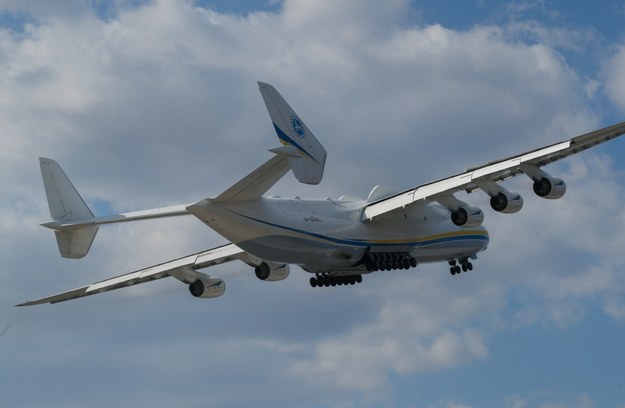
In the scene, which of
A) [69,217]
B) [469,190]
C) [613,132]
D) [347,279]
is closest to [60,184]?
[69,217]

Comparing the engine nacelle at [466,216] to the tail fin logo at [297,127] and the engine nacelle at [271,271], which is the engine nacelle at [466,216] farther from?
the tail fin logo at [297,127]

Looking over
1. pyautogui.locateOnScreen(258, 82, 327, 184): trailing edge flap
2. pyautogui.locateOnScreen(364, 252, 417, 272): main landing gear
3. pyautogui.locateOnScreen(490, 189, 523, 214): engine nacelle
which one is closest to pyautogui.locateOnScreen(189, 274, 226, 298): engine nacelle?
pyautogui.locateOnScreen(364, 252, 417, 272): main landing gear

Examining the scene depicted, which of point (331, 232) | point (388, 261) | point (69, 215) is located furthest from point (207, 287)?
point (69, 215)

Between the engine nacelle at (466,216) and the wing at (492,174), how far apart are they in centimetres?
28

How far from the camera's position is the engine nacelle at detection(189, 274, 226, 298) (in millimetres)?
34562

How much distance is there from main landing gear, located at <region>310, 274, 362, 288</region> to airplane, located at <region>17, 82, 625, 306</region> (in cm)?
3

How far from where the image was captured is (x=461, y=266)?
36594mm

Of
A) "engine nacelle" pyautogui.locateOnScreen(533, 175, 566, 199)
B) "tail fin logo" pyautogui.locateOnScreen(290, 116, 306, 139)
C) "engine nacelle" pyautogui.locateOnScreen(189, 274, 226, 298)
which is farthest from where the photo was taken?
"engine nacelle" pyautogui.locateOnScreen(189, 274, 226, 298)

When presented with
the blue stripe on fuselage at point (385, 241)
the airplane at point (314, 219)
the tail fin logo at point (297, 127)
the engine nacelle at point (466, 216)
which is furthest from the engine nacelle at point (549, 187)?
the tail fin logo at point (297, 127)

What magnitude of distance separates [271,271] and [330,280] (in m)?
1.69

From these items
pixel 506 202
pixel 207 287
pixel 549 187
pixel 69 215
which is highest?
pixel 207 287

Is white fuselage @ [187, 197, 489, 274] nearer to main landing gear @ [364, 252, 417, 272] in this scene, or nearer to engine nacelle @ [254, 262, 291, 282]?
main landing gear @ [364, 252, 417, 272]

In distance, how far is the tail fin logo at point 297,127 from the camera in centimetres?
2664

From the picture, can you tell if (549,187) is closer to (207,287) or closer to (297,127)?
(297,127)
